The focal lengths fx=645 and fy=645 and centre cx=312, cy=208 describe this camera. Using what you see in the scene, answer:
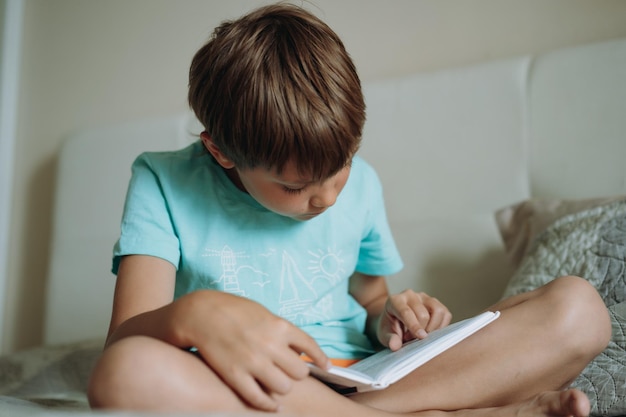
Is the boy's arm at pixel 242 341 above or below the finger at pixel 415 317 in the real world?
above

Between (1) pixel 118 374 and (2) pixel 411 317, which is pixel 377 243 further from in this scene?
(1) pixel 118 374

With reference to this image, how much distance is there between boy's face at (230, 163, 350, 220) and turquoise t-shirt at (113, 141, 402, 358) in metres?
0.11

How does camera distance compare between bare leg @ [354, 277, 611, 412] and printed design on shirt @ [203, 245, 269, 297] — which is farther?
printed design on shirt @ [203, 245, 269, 297]

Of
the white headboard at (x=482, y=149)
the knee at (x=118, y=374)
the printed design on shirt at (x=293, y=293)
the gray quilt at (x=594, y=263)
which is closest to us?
the knee at (x=118, y=374)

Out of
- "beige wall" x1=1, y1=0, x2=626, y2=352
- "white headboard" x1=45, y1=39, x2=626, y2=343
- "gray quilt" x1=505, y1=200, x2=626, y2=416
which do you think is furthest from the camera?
"beige wall" x1=1, y1=0, x2=626, y2=352

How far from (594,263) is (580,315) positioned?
24 centimetres

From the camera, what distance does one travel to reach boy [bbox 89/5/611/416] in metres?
0.56

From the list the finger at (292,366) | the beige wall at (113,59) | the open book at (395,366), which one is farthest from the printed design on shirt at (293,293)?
the beige wall at (113,59)

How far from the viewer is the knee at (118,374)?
531 millimetres

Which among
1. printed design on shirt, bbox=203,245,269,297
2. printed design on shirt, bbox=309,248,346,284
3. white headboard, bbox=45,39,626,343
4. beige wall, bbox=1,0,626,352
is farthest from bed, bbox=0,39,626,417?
printed design on shirt, bbox=203,245,269,297

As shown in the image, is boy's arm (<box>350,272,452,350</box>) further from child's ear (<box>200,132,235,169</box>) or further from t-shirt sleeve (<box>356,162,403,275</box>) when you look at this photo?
child's ear (<box>200,132,235,169</box>)

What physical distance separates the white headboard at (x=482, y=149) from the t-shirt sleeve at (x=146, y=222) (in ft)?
1.83

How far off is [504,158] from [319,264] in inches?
20.4

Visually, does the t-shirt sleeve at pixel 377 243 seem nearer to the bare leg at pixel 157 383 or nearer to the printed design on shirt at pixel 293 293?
the printed design on shirt at pixel 293 293
